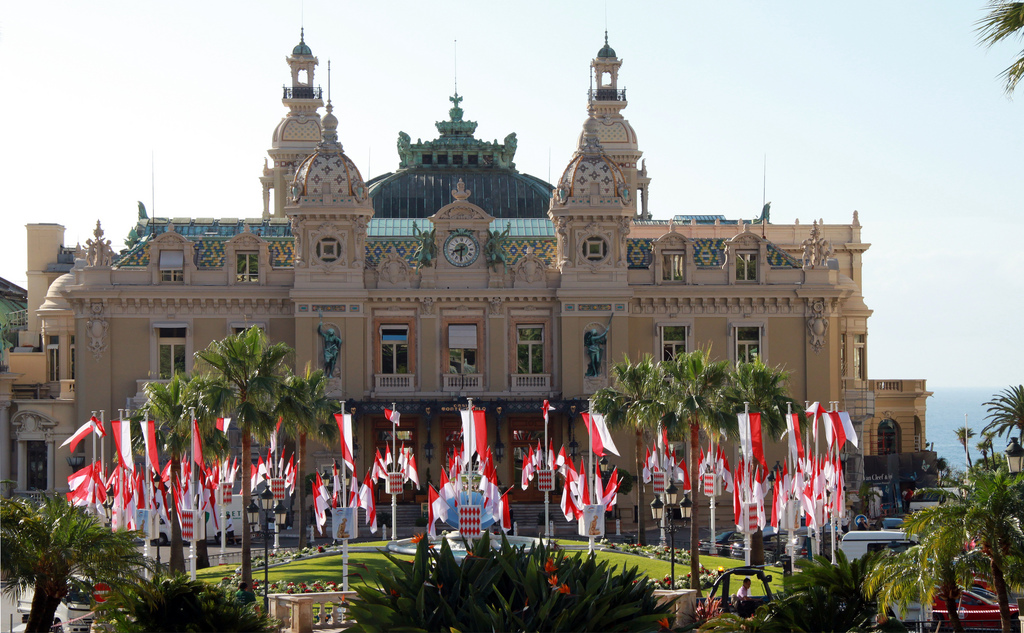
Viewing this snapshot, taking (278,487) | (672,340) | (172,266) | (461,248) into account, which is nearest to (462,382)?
(461,248)

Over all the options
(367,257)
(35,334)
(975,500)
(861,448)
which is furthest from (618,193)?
(975,500)

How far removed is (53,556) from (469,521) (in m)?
19.2

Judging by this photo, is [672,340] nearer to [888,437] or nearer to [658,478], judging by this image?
[658,478]

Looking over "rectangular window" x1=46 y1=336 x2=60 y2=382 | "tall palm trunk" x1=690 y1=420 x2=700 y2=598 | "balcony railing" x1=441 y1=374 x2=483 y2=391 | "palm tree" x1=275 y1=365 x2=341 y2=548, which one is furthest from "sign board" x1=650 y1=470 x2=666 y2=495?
"rectangular window" x1=46 y1=336 x2=60 y2=382

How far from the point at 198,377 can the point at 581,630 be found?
27.8 metres

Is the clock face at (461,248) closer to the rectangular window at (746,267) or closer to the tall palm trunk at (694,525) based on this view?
the rectangular window at (746,267)

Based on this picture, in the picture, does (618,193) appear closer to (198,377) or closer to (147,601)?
(198,377)

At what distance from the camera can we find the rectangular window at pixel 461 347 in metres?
78.6

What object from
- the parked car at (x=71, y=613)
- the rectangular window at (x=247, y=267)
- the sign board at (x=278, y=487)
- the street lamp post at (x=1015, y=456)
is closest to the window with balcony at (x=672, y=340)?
the rectangular window at (x=247, y=267)

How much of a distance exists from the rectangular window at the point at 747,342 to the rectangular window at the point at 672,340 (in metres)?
2.87

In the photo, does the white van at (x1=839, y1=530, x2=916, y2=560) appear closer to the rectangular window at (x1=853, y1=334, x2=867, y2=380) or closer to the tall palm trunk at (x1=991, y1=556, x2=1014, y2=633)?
the tall palm trunk at (x1=991, y1=556, x2=1014, y2=633)

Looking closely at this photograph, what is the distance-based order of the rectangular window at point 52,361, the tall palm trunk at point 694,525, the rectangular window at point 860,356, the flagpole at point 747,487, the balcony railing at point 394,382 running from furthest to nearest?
1. the rectangular window at point 860,356
2. the rectangular window at point 52,361
3. the balcony railing at point 394,382
4. the flagpole at point 747,487
5. the tall palm trunk at point 694,525

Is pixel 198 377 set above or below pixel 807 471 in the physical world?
above

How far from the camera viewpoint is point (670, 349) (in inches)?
3127
